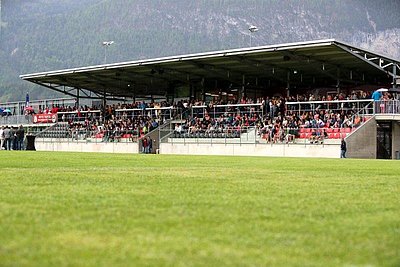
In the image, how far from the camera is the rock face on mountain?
430 feet

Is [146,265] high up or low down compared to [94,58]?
down

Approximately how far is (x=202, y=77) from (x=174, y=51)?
88.9 m

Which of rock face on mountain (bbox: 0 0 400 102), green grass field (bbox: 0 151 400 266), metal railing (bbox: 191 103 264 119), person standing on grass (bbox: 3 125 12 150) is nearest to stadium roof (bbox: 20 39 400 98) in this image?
metal railing (bbox: 191 103 264 119)

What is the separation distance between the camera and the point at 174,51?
14412 centimetres

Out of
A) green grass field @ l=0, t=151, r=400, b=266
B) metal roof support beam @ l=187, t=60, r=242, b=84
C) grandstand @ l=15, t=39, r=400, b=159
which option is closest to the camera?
green grass field @ l=0, t=151, r=400, b=266

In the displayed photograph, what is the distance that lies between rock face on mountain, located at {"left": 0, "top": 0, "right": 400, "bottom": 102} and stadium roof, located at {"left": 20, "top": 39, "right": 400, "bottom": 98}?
212 feet

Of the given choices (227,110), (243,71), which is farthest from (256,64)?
(243,71)

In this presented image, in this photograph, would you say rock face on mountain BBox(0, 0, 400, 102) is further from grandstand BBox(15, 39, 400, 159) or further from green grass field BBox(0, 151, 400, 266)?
green grass field BBox(0, 151, 400, 266)

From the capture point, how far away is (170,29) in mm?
158750

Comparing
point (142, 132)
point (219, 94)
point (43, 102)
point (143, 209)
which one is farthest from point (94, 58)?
point (143, 209)

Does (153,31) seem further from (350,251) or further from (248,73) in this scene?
(350,251)

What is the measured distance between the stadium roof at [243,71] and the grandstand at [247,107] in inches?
3.1

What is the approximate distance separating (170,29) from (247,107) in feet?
374

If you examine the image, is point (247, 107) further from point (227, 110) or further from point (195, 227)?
point (195, 227)
